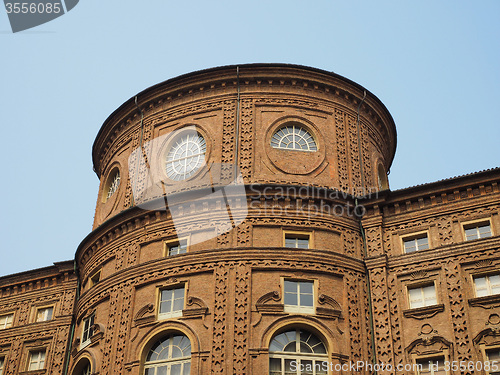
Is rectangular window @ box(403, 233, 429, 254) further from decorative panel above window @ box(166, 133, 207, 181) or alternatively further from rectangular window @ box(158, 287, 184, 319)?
decorative panel above window @ box(166, 133, 207, 181)

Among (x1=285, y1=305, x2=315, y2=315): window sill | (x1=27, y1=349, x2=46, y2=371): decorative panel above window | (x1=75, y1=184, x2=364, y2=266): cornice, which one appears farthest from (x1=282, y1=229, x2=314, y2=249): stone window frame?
(x1=27, y1=349, x2=46, y2=371): decorative panel above window

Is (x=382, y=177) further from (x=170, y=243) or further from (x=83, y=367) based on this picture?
(x=83, y=367)

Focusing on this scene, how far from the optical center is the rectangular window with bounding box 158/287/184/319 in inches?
1079

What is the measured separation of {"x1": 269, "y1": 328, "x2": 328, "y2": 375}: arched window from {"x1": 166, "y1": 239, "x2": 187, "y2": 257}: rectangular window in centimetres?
568

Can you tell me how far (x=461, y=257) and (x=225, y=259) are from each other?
9.29 meters

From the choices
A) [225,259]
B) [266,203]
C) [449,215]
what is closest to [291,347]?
[225,259]

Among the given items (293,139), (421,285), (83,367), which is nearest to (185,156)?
(293,139)

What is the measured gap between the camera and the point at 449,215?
2803cm

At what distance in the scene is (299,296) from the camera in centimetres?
2692

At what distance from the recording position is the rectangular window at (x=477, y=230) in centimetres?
2717

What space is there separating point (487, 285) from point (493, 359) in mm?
2914

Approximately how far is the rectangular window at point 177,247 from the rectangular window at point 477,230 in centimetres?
1155

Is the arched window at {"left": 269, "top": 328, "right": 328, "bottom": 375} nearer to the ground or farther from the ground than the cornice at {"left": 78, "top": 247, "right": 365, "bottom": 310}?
nearer to the ground
